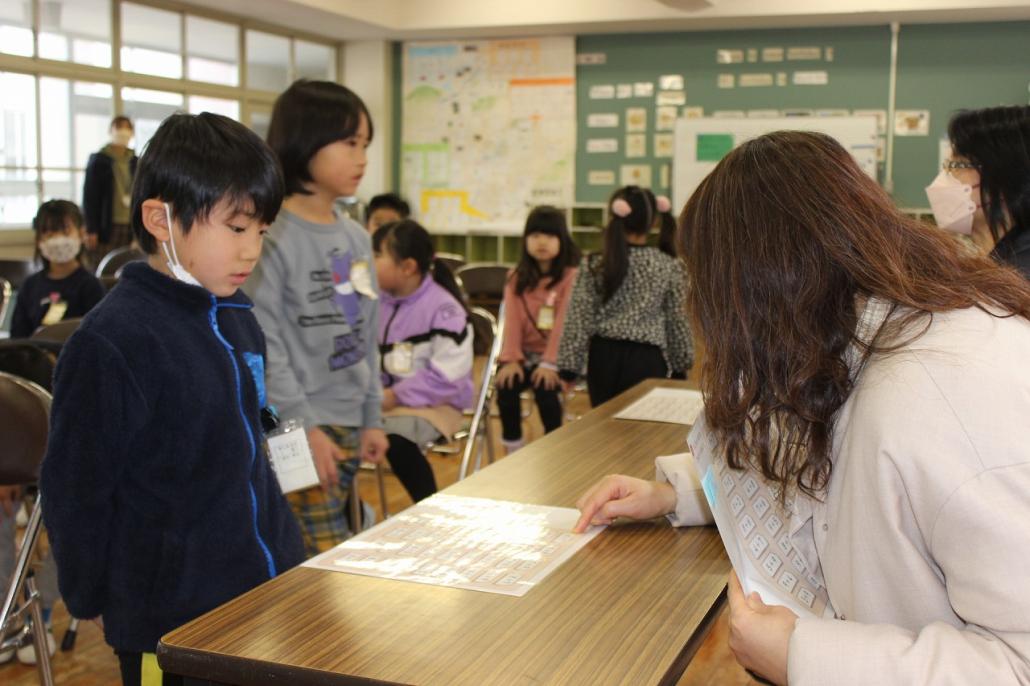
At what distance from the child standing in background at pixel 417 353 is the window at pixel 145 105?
5.09 m

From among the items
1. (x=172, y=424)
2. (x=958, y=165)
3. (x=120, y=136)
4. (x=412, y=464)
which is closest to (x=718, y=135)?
(x=120, y=136)

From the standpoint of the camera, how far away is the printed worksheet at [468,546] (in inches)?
47.8

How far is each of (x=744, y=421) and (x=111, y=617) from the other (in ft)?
3.14

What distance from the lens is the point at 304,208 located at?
2.40 m

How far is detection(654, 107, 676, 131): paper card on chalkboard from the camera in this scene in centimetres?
921

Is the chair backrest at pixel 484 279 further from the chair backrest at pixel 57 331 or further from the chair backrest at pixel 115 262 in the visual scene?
the chair backrest at pixel 57 331

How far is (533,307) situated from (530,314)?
4 cm

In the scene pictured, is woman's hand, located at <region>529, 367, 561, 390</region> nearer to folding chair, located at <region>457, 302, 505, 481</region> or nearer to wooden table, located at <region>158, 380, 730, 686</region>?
folding chair, located at <region>457, 302, 505, 481</region>

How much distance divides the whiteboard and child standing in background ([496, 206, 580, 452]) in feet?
14.5

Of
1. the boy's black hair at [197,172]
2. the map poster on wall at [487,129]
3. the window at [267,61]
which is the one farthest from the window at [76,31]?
the boy's black hair at [197,172]

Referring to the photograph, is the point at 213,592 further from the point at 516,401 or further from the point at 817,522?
the point at 516,401

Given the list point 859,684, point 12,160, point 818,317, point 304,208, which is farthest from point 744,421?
point 12,160

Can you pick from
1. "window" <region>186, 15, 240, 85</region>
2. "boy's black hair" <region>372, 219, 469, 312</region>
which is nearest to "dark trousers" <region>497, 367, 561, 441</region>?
"boy's black hair" <region>372, 219, 469, 312</region>

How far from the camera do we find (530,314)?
4574 millimetres
